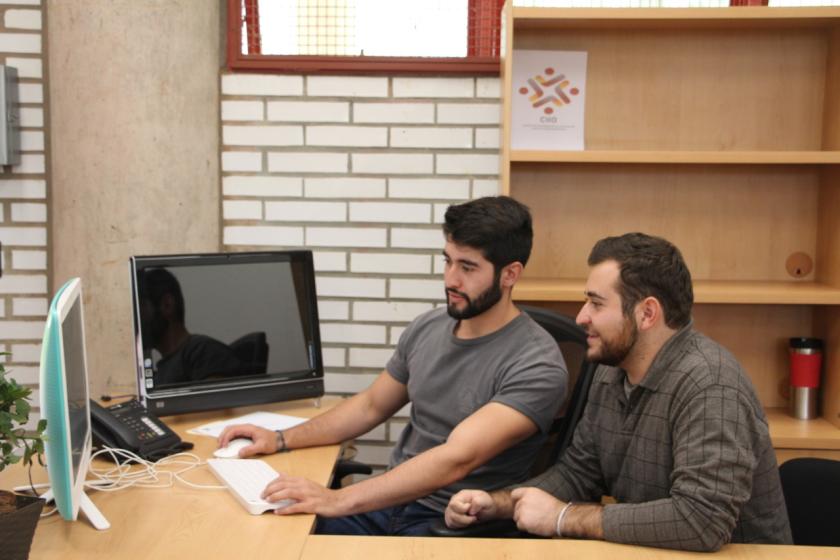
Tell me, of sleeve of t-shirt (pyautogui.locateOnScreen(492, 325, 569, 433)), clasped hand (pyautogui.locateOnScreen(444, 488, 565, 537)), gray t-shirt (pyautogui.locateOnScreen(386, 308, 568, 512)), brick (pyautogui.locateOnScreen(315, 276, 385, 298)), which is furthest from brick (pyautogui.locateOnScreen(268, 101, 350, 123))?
clasped hand (pyautogui.locateOnScreen(444, 488, 565, 537))

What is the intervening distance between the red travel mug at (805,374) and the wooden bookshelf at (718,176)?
45 mm

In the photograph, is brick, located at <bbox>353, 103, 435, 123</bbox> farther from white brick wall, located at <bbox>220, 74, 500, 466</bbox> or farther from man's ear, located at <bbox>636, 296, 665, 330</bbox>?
man's ear, located at <bbox>636, 296, 665, 330</bbox>

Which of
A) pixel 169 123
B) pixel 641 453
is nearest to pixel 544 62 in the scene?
pixel 169 123

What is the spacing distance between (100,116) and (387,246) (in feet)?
3.52

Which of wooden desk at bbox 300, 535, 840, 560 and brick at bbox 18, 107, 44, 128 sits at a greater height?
brick at bbox 18, 107, 44, 128

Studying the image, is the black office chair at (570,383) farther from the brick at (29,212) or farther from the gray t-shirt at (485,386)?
the brick at (29,212)

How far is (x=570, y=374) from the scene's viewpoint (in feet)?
8.09

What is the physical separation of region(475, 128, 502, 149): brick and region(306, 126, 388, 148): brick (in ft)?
1.05

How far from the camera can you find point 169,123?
3.05m

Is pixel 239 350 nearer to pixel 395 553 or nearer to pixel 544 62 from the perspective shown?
pixel 395 553

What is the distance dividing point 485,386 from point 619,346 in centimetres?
42

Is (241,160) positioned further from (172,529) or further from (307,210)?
Result: (172,529)

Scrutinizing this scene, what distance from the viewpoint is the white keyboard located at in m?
1.92

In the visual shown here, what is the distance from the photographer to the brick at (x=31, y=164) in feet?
10.1
